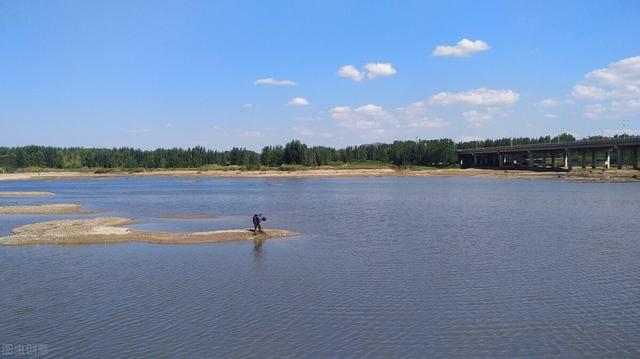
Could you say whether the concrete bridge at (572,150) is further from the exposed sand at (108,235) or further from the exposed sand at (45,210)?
the exposed sand at (45,210)

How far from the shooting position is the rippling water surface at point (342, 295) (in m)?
14.8

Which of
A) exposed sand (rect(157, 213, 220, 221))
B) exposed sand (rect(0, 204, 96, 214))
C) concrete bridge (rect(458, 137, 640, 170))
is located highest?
concrete bridge (rect(458, 137, 640, 170))

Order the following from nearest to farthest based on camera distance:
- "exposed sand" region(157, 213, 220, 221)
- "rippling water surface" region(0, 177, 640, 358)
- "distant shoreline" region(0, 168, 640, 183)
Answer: "rippling water surface" region(0, 177, 640, 358), "exposed sand" region(157, 213, 220, 221), "distant shoreline" region(0, 168, 640, 183)

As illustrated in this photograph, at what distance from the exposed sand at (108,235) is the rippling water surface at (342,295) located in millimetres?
1830

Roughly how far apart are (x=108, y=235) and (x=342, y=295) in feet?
66.5

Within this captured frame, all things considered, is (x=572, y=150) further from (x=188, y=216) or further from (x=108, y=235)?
(x=108, y=235)

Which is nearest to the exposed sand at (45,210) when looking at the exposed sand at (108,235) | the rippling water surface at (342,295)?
A: the exposed sand at (108,235)

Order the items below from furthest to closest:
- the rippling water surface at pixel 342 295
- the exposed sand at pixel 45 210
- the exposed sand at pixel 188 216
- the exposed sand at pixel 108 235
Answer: the exposed sand at pixel 45 210, the exposed sand at pixel 188 216, the exposed sand at pixel 108 235, the rippling water surface at pixel 342 295

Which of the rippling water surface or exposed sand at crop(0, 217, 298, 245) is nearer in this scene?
the rippling water surface

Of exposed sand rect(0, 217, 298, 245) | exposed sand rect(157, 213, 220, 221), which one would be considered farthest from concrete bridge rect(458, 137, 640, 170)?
exposed sand rect(0, 217, 298, 245)

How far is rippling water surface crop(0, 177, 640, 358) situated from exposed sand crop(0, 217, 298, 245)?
183cm

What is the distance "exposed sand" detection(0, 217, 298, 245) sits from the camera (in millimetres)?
32188

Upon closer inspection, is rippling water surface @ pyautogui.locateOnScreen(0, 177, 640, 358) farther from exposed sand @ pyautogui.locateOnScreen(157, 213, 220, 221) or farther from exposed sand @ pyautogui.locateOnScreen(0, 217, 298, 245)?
exposed sand @ pyautogui.locateOnScreen(157, 213, 220, 221)

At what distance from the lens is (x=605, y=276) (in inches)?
871
